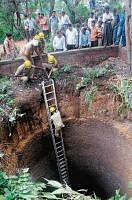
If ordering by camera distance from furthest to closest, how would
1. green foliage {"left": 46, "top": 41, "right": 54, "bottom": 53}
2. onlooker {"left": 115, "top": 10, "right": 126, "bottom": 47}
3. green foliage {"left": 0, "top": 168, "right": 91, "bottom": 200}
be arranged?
green foliage {"left": 46, "top": 41, "right": 54, "bottom": 53} → onlooker {"left": 115, "top": 10, "right": 126, "bottom": 47} → green foliage {"left": 0, "top": 168, "right": 91, "bottom": 200}

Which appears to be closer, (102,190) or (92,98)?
(92,98)

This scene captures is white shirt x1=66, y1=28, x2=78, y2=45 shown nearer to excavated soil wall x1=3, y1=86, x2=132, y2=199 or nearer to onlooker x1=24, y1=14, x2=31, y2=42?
onlooker x1=24, y1=14, x2=31, y2=42

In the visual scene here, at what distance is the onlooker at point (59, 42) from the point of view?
1277 cm

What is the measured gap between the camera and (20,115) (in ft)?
34.5

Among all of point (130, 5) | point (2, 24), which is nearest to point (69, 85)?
point (130, 5)

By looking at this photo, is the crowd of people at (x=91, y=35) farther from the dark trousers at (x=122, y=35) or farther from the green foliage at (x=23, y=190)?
the green foliage at (x=23, y=190)

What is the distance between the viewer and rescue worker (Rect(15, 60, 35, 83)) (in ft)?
36.8

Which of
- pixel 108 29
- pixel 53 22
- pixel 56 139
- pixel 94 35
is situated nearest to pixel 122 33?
pixel 108 29

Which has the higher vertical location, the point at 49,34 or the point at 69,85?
the point at 49,34

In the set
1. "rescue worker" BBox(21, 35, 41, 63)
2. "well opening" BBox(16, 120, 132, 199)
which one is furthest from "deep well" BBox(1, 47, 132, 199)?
"rescue worker" BBox(21, 35, 41, 63)

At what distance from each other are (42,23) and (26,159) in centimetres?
559

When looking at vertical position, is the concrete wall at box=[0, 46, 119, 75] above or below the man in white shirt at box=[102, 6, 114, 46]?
below

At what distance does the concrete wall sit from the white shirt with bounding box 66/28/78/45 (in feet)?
1.26

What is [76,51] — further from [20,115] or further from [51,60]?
[20,115]
